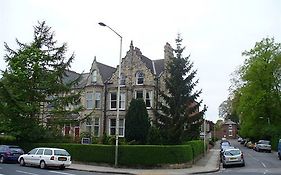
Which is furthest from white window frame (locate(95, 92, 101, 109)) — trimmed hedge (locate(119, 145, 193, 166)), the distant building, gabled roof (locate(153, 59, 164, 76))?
the distant building

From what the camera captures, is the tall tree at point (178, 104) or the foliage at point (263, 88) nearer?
the tall tree at point (178, 104)

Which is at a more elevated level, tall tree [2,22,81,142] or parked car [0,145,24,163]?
tall tree [2,22,81,142]

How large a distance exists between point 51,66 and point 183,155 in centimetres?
1776

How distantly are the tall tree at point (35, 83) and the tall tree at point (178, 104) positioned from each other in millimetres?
9600

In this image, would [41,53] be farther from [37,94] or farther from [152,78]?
[152,78]

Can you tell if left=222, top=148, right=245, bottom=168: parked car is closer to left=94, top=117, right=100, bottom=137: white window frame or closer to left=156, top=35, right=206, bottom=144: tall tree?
left=156, top=35, right=206, bottom=144: tall tree

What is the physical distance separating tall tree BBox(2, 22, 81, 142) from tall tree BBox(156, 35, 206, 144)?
9600mm

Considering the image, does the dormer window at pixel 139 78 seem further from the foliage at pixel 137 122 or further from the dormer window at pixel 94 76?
the foliage at pixel 137 122

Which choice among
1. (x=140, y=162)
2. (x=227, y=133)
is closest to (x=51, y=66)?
(x=140, y=162)

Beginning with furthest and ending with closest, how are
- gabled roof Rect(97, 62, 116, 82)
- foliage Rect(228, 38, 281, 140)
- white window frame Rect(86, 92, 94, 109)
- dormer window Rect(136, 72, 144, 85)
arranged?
foliage Rect(228, 38, 281, 140)
gabled roof Rect(97, 62, 116, 82)
white window frame Rect(86, 92, 94, 109)
dormer window Rect(136, 72, 144, 85)

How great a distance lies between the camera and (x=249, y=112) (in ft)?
225

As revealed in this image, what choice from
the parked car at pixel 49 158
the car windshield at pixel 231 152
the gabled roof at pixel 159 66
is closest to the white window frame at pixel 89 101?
the gabled roof at pixel 159 66

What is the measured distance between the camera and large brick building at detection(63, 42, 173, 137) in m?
51.0

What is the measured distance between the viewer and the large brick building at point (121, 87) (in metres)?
51.0
